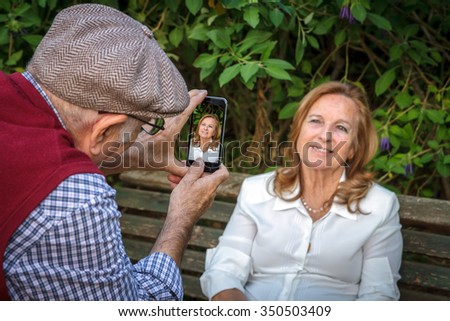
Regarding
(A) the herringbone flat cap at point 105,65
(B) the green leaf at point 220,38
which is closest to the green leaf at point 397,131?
(B) the green leaf at point 220,38

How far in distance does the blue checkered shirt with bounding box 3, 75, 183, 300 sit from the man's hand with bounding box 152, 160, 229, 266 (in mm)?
299

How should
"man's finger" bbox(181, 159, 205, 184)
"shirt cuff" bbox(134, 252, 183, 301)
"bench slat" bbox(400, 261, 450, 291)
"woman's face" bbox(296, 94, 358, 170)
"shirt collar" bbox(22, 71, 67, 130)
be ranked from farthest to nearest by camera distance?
"woman's face" bbox(296, 94, 358, 170) → "bench slat" bbox(400, 261, 450, 291) → "man's finger" bbox(181, 159, 205, 184) → "shirt cuff" bbox(134, 252, 183, 301) → "shirt collar" bbox(22, 71, 67, 130)

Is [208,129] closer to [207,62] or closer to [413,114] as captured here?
[207,62]

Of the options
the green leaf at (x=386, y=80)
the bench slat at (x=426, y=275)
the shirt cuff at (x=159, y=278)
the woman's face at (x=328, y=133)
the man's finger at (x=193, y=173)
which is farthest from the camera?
the green leaf at (x=386, y=80)

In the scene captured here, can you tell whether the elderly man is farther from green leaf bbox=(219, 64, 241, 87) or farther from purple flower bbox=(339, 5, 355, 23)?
purple flower bbox=(339, 5, 355, 23)

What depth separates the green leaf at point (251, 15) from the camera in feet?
9.45

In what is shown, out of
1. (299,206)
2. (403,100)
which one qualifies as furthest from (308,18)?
(299,206)

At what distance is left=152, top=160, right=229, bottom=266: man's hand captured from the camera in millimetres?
1855

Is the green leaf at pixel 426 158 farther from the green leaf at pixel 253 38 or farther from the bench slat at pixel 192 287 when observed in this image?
the bench slat at pixel 192 287

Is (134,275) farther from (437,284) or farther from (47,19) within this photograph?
(47,19)

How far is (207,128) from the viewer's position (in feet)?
7.59

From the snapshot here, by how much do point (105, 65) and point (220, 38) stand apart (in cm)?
164

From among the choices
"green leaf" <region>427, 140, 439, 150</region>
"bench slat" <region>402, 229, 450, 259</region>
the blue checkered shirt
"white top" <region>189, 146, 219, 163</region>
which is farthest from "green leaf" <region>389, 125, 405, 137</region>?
the blue checkered shirt

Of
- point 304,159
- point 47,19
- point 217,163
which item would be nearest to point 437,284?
point 304,159
